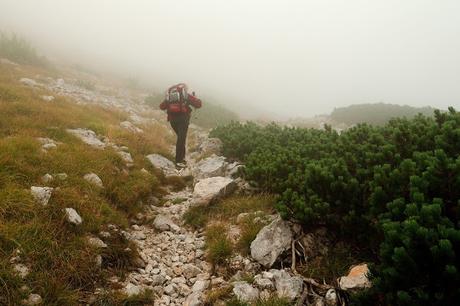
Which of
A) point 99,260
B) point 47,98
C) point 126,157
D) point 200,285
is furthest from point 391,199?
point 47,98

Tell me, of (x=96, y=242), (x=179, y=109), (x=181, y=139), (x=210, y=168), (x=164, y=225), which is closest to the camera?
(x=96, y=242)

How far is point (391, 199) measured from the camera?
5.09 metres

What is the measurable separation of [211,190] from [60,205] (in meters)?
3.23

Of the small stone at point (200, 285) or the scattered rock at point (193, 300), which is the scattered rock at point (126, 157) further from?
→ the scattered rock at point (193, 300)

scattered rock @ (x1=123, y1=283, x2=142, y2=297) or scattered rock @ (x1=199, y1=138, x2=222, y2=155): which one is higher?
scattered rock @ (x1=199, y1=138, x2=222, y2=155)

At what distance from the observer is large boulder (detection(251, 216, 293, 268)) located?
570cm

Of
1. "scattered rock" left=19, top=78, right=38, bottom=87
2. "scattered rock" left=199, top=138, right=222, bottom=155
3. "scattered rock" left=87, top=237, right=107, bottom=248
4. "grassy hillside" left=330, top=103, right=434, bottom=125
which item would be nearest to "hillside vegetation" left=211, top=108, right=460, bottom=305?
"scattered rock" left=87, top=237, right=107, bottom=248

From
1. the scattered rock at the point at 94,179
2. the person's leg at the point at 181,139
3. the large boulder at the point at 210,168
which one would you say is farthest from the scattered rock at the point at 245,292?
the person's leg at the point at 181,139

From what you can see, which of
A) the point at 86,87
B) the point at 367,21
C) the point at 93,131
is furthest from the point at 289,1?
the point at 93,131

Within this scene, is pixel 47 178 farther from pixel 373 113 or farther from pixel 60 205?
pixel 373 113

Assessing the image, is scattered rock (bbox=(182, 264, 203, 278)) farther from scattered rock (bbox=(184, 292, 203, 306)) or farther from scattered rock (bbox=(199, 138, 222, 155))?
scattered rock (bbox=(199, 138, 222, 155))

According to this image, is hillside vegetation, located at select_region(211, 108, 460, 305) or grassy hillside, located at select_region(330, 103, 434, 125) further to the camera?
grassy hillside, located at select_region(330, 103, 434, 125)

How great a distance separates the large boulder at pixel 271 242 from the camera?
570 centimetres

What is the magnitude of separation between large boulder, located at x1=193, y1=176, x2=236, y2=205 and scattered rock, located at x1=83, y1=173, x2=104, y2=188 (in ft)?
6.84
